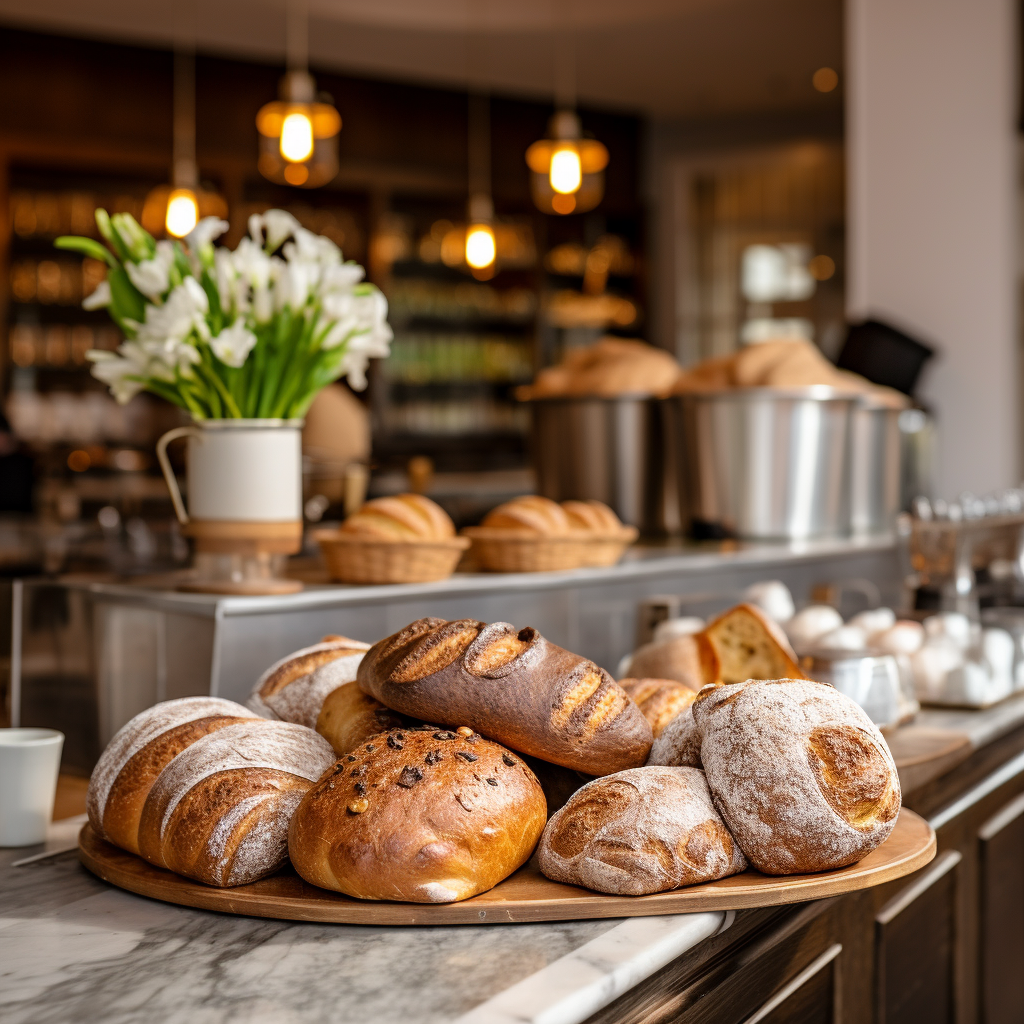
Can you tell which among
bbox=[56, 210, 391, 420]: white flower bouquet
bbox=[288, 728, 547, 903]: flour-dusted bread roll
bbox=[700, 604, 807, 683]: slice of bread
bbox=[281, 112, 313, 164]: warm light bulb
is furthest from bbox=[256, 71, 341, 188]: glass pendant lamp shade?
bbox=[288, 728, 547, 903]: flour-dusted bread roll

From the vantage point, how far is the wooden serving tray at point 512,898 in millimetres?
948

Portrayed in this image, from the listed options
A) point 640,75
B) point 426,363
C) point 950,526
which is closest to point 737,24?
point 640,75

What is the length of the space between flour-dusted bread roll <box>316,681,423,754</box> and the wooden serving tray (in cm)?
14

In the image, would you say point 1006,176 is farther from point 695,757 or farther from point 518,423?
point 518,423

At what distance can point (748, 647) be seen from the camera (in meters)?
1.55

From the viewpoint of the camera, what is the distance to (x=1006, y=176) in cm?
372

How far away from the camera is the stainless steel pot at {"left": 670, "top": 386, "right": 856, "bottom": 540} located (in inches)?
102

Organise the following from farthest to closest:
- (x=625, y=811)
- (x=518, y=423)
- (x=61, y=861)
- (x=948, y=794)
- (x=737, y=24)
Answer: (x=518, y=423), (x=737, y=24), (x=948, y=794), (x=61, y=861), (x=625, y=811)

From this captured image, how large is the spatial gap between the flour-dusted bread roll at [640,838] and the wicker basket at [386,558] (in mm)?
817

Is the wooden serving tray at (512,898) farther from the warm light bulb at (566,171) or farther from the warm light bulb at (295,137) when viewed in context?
the warm light bulb at (566,171)

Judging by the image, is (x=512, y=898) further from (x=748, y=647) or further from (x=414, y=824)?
(x=748, y=647)

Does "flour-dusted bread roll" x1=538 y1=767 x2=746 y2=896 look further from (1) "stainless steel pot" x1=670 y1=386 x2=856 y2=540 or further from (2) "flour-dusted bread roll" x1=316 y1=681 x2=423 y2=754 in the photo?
(1) "stainless steel pot" x1=670 y1=386 x2=856 y2=540

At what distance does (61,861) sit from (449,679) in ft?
1.37

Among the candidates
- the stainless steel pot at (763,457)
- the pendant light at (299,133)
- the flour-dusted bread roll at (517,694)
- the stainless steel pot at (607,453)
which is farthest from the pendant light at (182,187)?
the flour-dusted bread roll at (517,694)
